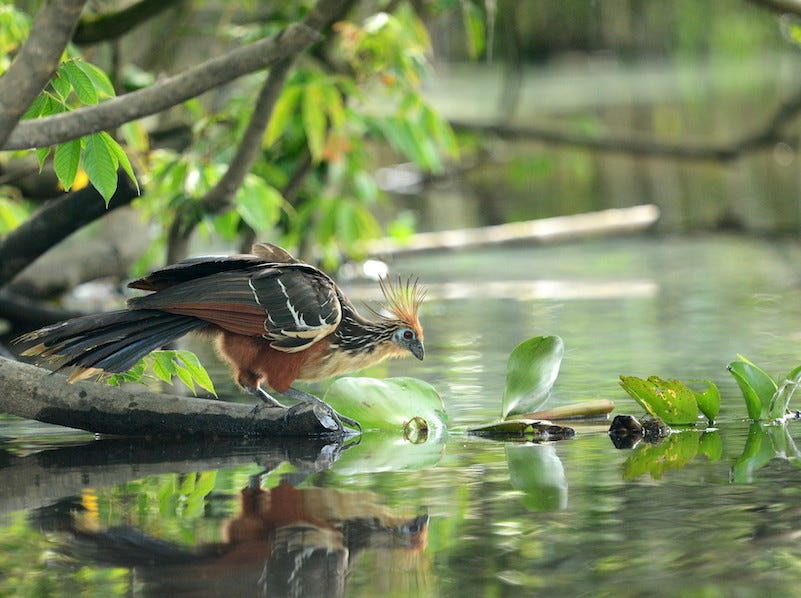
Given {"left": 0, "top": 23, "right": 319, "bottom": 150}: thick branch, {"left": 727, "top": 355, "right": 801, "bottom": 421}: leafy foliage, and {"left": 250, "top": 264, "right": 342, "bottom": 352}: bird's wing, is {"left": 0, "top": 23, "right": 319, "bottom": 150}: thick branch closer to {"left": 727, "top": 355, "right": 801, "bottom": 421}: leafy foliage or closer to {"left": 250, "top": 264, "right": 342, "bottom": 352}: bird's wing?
{"left": 250, "top": 264, "right": 342, "bottom": 352}: bird's wing

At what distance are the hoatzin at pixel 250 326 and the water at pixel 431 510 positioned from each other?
27 cm

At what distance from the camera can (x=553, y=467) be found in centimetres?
368

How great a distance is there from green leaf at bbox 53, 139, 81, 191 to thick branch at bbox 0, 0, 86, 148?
338mm

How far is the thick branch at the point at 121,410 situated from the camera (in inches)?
161

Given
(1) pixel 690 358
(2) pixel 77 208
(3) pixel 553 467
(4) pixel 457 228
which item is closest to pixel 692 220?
(4) pixel 457 228

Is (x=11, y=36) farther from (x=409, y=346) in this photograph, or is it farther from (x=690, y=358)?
(x=690, y=358)

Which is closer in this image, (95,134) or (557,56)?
(95,134)

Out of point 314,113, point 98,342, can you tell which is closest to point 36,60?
point 98,342

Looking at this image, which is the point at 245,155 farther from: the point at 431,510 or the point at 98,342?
the point at 431,510

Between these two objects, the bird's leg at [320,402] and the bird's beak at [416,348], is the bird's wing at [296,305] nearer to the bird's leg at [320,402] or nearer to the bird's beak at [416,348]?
the bird's leg at [320,402]

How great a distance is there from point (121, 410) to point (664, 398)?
150cm

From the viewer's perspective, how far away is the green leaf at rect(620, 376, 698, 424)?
4.12 metres

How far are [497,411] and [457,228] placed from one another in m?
6.92

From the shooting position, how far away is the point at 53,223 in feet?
18.1
